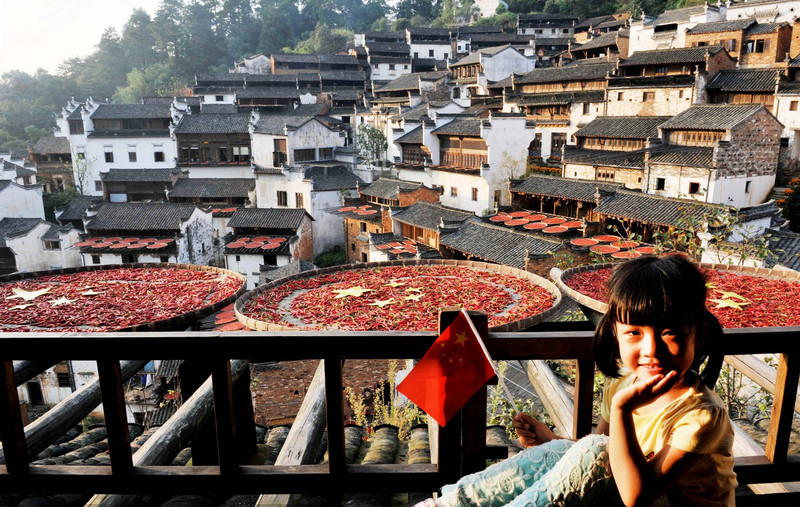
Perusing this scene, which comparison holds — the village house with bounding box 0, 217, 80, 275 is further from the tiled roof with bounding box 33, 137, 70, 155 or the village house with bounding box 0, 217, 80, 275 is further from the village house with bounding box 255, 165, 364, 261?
the tiled roof with bounding box 33, 137, 70, 155

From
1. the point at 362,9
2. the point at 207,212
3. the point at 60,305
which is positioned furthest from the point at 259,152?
the point at 362,9

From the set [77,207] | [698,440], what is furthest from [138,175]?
[698,440]

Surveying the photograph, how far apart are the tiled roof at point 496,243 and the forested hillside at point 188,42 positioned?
4467 centimetres

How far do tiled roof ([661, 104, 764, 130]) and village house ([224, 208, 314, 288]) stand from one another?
20103mm

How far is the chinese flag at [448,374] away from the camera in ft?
8.86

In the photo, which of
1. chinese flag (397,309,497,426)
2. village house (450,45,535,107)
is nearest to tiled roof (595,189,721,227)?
chinese flag (397,309,497,426)

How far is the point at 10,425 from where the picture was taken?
10.1 feet

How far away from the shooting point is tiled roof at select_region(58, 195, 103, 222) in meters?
38.2

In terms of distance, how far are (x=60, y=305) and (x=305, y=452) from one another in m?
5.38

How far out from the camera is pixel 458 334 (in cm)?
272

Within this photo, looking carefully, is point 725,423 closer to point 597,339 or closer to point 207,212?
point 597,339

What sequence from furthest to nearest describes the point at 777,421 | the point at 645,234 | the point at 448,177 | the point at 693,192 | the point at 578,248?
1. the point at 448,177
2. the point at 693,192
3. the point at 645,234
4. the point at 578,248
5. the point at 777,421

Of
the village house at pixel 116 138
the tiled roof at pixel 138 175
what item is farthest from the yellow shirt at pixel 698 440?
the village house at pixel 116 138

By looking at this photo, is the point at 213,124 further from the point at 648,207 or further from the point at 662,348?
the point at 662,348
